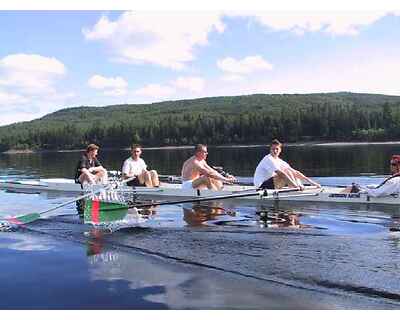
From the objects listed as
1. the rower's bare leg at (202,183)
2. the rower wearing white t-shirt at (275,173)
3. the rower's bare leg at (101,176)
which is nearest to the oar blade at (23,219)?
the rower's bare leg at (101,176)

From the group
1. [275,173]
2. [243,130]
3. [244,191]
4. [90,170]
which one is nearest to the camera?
[244,191]

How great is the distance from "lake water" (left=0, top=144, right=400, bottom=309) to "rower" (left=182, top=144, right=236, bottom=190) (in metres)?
2.72

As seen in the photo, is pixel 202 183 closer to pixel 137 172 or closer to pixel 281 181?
pixel 281 181

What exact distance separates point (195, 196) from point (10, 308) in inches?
442

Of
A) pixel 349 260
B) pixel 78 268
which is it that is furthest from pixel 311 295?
pixel 78 268

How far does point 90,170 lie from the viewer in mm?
19219

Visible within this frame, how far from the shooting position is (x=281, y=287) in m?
8.25

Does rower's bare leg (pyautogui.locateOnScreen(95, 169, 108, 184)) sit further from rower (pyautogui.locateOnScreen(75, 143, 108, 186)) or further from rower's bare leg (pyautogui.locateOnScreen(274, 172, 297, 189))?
rower's bare leg (pyautogui.locateOnScreen(274, 172, 297, 189))

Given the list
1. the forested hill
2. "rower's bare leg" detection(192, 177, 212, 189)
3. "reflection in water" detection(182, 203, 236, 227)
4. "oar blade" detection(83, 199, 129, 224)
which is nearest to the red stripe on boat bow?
"oar blade" detection(83, 199, 129, 224)

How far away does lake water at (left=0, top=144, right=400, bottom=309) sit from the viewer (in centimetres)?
777

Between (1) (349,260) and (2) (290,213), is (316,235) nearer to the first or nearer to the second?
(1) (349,260)

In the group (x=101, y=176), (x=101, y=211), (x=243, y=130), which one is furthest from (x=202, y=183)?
(x=243, y=130)

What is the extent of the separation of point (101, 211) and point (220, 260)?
4.63 m
